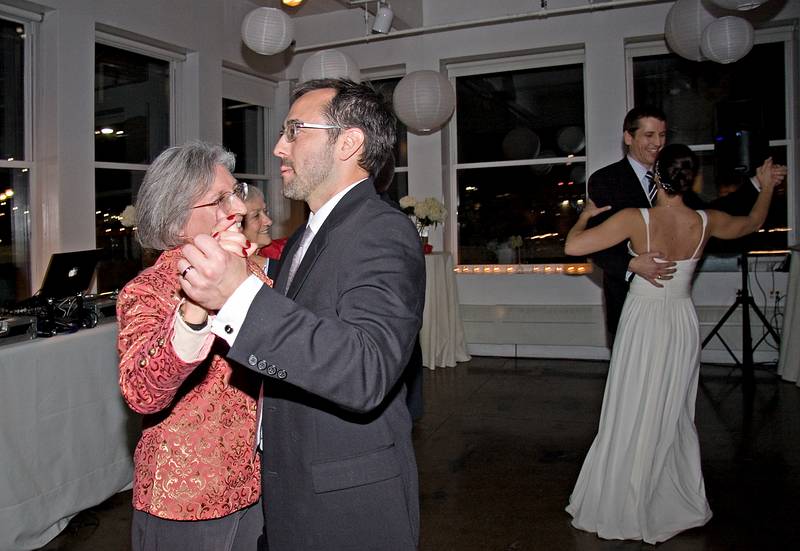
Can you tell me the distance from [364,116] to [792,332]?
5.46 meters

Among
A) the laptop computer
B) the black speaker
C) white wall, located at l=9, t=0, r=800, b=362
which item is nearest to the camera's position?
the laptop computer

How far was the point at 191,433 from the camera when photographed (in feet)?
4.39

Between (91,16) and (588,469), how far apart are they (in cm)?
489

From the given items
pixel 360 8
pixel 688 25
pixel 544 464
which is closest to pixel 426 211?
pixel 360 8

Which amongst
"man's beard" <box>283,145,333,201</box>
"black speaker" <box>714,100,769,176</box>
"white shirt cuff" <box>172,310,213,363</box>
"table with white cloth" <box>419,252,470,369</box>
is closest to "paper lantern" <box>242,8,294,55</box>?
"table with white cloth" <box>419,252,470,369</box>

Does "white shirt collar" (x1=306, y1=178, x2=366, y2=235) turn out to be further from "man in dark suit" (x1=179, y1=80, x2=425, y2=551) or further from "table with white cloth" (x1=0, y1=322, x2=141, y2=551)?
"table with white cloth" (x1=0, y1=322, x2=141, y2=551)

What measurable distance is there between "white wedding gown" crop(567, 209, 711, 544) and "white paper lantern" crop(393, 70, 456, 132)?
138 inches

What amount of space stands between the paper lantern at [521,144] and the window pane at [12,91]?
471 centimetres

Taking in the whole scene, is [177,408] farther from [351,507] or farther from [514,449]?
[514,449]

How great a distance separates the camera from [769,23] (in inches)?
247

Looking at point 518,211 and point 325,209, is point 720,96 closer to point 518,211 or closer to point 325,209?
point 518,211

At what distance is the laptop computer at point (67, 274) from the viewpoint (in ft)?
10.1

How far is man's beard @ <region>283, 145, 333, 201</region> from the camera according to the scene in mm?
1286

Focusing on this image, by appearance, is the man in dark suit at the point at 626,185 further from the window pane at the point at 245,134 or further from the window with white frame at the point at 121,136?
the window pane at the point at 245,134
